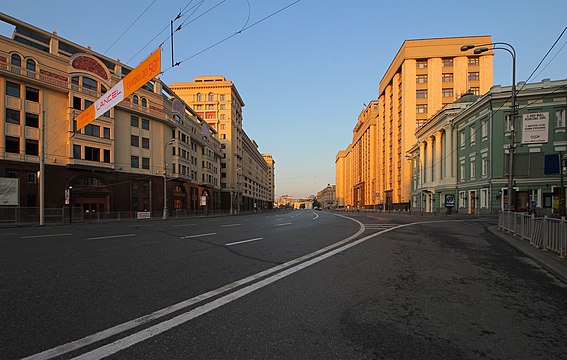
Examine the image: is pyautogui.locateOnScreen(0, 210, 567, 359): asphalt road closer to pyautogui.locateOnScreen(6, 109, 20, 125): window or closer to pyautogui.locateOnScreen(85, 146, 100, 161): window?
pyautogui.locateOnScreen(6, 109, 20, 125): window

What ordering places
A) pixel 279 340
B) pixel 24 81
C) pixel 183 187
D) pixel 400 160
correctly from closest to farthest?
pixel 279 340 → pixel 24 81 → pixel 183 187 → pixel 400 160

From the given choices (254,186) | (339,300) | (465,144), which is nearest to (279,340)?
(339,300)

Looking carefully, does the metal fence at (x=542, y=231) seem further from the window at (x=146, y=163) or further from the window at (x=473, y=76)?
the window at (x=473, y=76)

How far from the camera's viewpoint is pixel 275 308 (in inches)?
155

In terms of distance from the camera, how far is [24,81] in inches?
1156

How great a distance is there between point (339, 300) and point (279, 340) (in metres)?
1.53

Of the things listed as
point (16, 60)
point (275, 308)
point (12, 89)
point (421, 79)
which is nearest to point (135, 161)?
point (12, 89)

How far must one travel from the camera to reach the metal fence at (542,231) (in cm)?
773

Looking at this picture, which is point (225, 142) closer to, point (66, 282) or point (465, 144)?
point (465, 144)

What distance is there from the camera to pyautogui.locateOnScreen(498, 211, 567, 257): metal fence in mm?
7727

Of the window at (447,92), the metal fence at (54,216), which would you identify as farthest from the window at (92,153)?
the window at (447,92)

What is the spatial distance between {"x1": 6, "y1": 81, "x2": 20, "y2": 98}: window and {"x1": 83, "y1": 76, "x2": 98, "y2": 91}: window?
6.29 meters

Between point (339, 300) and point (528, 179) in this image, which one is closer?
point (339, 300)

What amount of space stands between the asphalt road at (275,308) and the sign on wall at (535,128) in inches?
323
